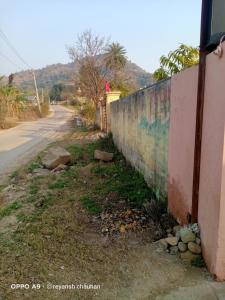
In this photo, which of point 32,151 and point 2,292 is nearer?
point 2,292

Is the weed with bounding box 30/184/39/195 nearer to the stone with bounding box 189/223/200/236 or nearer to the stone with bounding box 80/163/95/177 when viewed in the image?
the stone with bounding box 80/163/95/177

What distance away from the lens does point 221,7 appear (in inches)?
113

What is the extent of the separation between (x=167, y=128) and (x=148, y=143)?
3.98 feet

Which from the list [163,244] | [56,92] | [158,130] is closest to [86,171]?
[158,130]

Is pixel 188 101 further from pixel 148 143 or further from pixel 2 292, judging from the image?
pixel 2 292

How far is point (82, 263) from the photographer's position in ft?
10.6

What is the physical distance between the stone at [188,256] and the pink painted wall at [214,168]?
154mm

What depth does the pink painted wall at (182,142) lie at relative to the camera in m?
3.38

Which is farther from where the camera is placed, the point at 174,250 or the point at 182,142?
the point at 182,142

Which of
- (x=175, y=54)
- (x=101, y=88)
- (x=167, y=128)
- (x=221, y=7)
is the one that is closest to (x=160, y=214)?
(x=167, y=128)

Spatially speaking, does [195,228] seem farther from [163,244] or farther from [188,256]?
[163,244]

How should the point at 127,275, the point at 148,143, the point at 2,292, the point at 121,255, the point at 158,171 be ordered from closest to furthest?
the point at 2,292 → the point at 127,275 → the point at 121,255 → the point at 158,171 → the point at 148,143

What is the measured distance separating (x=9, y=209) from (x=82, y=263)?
2.22m

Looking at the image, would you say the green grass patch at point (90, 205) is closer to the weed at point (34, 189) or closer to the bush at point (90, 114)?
the weed at point (34, 189)
